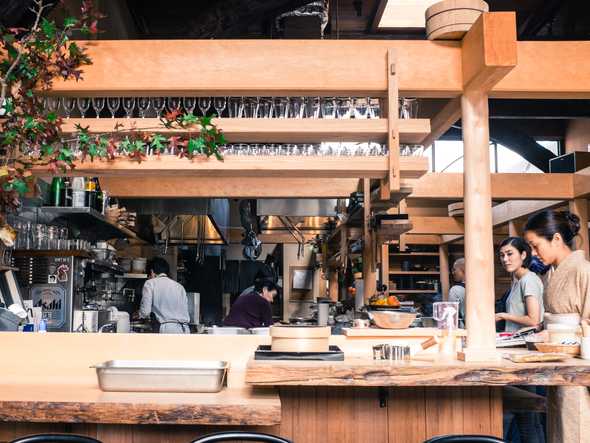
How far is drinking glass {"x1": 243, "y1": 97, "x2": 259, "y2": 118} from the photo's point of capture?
12.5 feet

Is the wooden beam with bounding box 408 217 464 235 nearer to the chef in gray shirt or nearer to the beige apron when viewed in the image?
the chef in gray shirt

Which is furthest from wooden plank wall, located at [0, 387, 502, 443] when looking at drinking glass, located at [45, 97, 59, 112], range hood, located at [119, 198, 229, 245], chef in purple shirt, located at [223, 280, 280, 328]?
range hood, located at [119, 198, 229, 245]

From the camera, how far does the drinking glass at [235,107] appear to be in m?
3.81

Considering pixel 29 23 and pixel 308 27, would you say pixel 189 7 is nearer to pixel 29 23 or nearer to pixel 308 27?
pixel 308 27

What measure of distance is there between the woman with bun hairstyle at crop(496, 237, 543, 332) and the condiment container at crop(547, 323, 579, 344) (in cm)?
175

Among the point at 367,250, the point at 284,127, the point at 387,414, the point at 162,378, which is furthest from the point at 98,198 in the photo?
the point at 387,414

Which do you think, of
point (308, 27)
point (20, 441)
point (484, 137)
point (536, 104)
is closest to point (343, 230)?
point (308, 27)

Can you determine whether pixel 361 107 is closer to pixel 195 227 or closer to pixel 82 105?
pixel 82 105

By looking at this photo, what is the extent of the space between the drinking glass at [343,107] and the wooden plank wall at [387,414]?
4.88 feet

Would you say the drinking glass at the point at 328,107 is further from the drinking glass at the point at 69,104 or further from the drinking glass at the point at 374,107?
the drinking glass at the point at 69,104

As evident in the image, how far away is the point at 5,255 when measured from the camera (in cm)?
521

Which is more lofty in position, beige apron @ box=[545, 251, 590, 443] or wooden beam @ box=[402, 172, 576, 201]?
wooden beam @ box=[402, 172, 576, 201]

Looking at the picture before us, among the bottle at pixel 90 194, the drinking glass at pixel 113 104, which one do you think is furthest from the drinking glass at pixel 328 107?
the bottle at pixel 90 194

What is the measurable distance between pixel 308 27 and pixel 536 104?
318 centimetres
